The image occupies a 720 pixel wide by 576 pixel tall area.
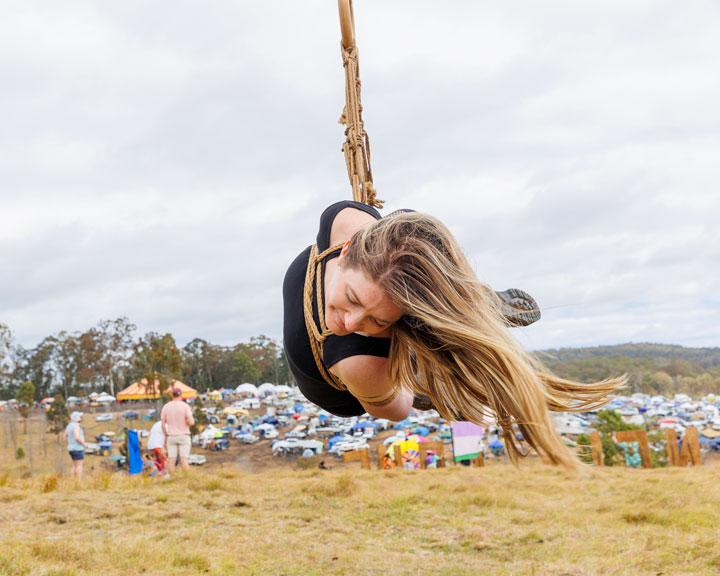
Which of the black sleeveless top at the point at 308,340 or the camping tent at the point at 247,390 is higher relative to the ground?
the black sleeveless top at the point at 308,340

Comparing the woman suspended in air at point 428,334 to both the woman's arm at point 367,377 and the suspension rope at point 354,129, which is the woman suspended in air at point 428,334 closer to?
the woman's arm at point 367,377

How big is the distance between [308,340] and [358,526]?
245cm

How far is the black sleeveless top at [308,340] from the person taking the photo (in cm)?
190

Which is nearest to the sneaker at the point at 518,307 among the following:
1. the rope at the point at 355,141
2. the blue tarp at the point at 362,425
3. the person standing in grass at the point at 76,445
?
the rope at the point at 355,141

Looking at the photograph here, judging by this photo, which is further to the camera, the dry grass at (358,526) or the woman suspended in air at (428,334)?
the dry grass at (358,526)

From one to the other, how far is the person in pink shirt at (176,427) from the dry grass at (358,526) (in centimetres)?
100

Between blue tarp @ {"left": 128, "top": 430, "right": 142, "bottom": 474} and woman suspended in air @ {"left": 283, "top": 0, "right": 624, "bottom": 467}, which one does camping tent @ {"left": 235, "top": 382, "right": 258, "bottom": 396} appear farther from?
woman suspended in air @ {"left": 283, "top": 0, "right": 624, "bottom": 467}

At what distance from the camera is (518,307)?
203cm

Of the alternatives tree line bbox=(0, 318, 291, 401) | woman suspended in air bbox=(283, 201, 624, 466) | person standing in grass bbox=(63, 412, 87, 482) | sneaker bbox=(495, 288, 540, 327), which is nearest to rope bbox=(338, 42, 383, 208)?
woman suspended in air bbox=(283, 201, 624, 466)

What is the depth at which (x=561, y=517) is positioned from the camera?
420 cm

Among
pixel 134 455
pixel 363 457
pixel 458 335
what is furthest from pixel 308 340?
pixel 363 457

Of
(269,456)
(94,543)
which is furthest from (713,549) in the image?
(269,456)

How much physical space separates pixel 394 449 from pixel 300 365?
30.3ft

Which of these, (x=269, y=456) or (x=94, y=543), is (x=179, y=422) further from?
(x=269, y=456)
